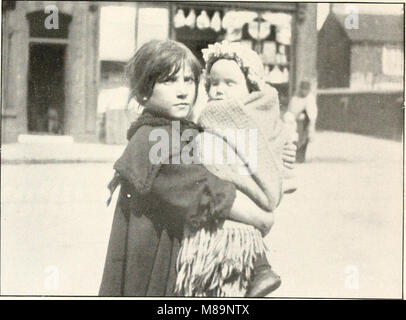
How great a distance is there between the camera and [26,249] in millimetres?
2803

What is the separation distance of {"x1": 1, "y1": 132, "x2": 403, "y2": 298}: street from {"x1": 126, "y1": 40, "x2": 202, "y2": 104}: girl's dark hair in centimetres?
49

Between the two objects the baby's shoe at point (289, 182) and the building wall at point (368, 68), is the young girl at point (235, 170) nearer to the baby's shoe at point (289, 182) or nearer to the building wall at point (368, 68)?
the baby's shoe at point (289, 182)

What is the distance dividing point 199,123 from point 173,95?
0.17 m

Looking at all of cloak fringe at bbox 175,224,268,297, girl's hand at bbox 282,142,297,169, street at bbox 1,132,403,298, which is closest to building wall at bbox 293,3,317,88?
street at bbox 1,132,403,298

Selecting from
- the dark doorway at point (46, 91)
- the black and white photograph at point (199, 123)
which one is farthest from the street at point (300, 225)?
the dark doorway at point (46, 91)

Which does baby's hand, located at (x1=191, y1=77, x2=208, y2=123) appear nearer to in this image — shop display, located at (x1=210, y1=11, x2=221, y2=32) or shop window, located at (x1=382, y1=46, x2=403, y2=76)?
shop display, located at (x1=210, y1=11, x2=221, y2=32)

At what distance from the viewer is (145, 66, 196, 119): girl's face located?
7.86 ft

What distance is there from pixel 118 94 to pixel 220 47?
1.95 ft

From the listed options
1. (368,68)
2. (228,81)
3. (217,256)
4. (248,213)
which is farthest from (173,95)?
(368,68)

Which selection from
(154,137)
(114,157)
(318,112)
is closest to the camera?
(154,137)

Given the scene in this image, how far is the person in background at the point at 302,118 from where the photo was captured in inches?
109
